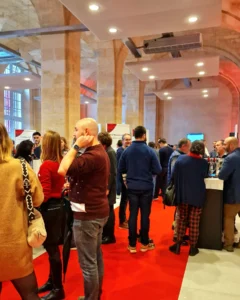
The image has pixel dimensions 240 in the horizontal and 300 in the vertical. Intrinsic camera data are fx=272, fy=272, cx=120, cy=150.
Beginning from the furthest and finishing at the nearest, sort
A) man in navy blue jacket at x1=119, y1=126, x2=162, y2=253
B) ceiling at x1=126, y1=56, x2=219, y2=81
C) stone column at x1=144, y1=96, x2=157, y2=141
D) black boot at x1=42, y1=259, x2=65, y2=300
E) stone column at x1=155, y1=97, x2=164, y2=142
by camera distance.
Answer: stone column at x1=155, y1=97, x2=164, y2=142
stone column at x1=144, y1=96, x2=157, y2=141
ceiling at x1=126, y1=56, x2=219, y2=81
man in navy blue jacket at x1=119, y1=126, x2=162, y2=253
black boot at x1=42, y1=259, x2=65, y2=300

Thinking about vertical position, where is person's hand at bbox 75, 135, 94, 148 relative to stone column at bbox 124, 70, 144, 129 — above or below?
below

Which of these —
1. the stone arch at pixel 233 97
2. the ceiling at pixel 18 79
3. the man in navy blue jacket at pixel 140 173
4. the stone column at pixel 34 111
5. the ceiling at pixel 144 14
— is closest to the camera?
the man in navy blue jacket at pixel 140 173

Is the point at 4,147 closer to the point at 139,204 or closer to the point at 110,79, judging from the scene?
the point at 139,204

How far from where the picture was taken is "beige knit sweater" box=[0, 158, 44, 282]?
147 centimetres

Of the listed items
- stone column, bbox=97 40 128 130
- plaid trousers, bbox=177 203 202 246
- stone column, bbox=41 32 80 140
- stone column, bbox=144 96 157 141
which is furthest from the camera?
stone column, bbox=144 96 157 141

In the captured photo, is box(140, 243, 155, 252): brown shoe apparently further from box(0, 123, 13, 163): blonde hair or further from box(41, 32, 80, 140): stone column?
box(41, 32, 80, 140): stone column

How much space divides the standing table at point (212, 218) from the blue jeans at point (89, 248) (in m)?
2.22

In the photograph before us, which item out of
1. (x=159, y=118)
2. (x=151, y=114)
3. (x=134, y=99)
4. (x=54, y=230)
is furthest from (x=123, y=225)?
(x=159, y=118)

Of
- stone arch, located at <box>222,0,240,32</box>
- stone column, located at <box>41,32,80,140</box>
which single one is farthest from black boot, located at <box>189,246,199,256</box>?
stone arch, located at <box>222,0,240,32</box>

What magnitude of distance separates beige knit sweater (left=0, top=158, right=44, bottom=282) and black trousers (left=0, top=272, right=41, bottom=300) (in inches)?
1.7

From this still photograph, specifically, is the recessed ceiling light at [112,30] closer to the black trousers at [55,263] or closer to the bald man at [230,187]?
the bald man at [230,187]

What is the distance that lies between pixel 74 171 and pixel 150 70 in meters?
7.02

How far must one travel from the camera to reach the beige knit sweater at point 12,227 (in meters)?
1.47

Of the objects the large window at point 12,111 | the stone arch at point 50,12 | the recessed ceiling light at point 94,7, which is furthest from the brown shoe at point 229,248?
the large window at point 12,111
